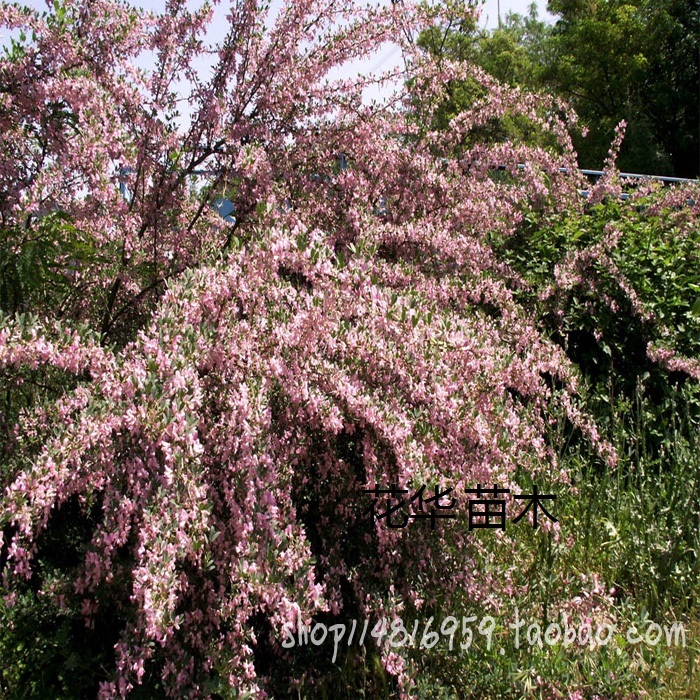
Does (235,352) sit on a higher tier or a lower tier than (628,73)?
lower

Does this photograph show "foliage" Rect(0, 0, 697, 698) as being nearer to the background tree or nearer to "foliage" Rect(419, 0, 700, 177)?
"foliage" Rect(419, 0, 700, 177)

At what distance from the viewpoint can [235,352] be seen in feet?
9.48

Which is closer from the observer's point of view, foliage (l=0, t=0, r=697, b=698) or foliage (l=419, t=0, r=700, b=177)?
foliage (l=0, t=0, r=697, b=698)

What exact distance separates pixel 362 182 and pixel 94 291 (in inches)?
67.2

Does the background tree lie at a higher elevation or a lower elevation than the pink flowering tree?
higher

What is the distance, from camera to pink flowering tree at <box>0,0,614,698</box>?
2.55 m

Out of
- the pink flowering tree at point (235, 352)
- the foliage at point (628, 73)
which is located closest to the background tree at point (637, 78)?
the foliage at point (628, 73)

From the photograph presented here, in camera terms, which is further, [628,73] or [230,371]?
[628,73]

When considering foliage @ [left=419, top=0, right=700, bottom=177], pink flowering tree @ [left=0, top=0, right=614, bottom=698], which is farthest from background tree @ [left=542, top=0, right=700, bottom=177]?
pink flowering tree @ [left=0, top=0, right=614, bottom=698]

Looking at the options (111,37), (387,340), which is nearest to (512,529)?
(387,340)

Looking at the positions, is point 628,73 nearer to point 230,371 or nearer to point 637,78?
point 637,78

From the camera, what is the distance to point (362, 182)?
473 cm

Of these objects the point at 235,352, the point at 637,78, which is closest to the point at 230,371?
the point at 235,352

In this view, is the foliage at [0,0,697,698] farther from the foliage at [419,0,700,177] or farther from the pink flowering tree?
the foliage at [419,0,700,177]
